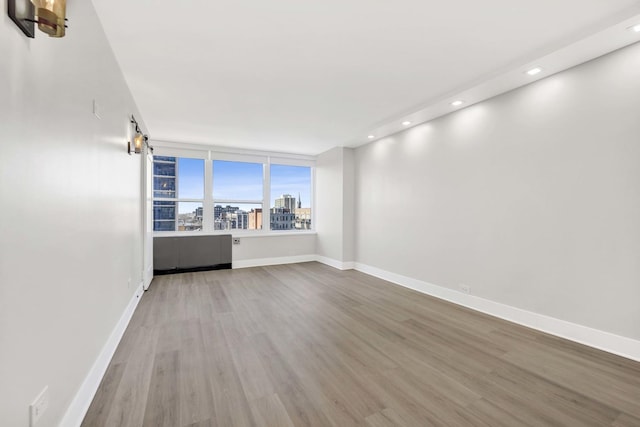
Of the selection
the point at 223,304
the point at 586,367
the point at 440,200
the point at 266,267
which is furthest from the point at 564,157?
the point at 266,267

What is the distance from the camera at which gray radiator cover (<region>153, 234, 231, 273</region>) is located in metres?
5.42

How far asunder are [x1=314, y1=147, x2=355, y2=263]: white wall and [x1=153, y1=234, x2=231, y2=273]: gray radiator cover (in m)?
2.19

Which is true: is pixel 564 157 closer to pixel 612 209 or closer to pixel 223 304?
pixel 612 209

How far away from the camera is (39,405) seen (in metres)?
1.23

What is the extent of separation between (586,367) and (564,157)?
1903mm

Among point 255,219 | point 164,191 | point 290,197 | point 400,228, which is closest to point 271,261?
point 255,219

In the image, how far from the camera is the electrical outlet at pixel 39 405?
118cm

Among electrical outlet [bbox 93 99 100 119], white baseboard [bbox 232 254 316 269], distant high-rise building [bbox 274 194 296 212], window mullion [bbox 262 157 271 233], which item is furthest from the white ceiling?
white baseboard [bbox 232 254 316 269]

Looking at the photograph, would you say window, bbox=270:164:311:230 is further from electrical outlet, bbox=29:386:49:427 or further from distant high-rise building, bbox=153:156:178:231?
electrical outlet, bbox=29:386:49:427

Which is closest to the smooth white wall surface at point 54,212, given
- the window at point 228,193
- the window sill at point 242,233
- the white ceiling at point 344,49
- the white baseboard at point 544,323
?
the white ceiling at point 344,49

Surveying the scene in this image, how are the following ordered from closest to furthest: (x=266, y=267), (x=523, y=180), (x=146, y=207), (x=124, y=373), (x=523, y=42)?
(x=124, y=373) → (x=523, y=42) → (x=523, y=180) → (x=146, y=207) → (x=266, y=267)

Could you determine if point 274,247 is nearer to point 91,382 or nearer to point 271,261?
point 271,261

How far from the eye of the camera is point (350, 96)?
349 cm

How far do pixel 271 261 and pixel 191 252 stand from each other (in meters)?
1.71
